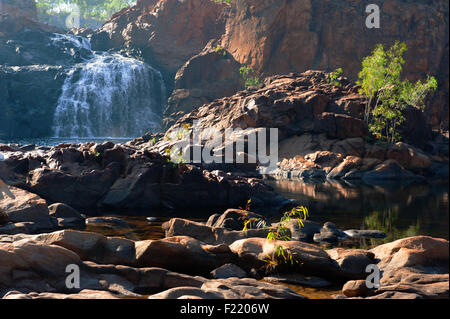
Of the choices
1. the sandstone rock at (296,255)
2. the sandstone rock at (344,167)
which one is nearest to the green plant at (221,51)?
the sandstone rock at (344,167)

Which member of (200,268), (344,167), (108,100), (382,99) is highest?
(108,100)

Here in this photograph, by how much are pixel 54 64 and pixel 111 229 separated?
5473 centimetres

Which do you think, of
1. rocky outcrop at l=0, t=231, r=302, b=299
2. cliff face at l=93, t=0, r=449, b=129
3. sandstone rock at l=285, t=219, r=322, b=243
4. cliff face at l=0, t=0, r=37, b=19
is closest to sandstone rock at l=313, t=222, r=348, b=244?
sandstone rock at l=285, t=219, r=322, b=243

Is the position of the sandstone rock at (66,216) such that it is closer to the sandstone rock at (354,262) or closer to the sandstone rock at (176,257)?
the sandstone rock at (176,257)

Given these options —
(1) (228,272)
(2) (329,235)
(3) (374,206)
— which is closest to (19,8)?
(3) (374,206)

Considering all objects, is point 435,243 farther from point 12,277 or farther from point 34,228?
point 34,228

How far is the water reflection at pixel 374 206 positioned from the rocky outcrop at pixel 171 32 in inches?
1697

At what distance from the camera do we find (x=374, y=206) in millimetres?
20078

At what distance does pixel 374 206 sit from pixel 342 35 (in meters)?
42.8

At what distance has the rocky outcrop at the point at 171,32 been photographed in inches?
2660

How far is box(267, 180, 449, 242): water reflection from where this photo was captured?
14048 mm

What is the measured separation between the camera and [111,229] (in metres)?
14.2

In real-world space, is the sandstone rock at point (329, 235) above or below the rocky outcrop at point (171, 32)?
below

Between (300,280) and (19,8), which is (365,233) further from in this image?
(19,8)
